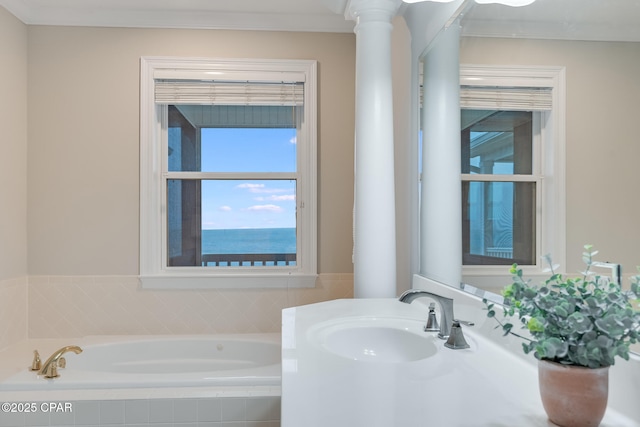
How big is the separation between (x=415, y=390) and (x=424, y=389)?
2 cm

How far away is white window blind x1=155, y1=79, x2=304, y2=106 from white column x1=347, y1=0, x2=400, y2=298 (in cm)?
94

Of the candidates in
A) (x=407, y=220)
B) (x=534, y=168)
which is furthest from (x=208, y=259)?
(x=534, y=168)

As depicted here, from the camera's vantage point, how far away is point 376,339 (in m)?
1.49

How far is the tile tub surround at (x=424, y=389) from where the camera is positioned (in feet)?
2.45

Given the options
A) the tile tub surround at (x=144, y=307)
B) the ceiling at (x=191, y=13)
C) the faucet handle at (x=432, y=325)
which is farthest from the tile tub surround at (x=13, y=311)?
the faucet handle at (x=432, y=325)

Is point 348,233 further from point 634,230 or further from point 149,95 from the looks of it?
point 634,230

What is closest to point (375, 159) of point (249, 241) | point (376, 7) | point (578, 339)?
point (376, 7)

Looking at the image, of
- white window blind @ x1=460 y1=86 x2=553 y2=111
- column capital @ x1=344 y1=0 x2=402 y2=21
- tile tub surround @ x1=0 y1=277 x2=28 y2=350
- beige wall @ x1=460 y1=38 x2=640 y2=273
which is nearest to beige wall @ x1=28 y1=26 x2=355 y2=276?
tile tub surround @ x1=0 y1=277 x2=28 y2=350

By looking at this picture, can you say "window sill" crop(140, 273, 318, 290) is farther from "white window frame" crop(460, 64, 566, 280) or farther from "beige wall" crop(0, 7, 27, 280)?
"white window frame" crop(460, 64, 566, 280)

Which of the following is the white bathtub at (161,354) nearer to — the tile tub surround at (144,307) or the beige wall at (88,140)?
the tile tub surround at (144,307)

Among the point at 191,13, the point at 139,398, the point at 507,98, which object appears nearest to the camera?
the point at 507,98

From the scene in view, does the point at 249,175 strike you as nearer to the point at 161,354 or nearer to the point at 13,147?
the point at 161,354

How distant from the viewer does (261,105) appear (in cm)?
311

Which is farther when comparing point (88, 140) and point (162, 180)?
point (162, 180)
